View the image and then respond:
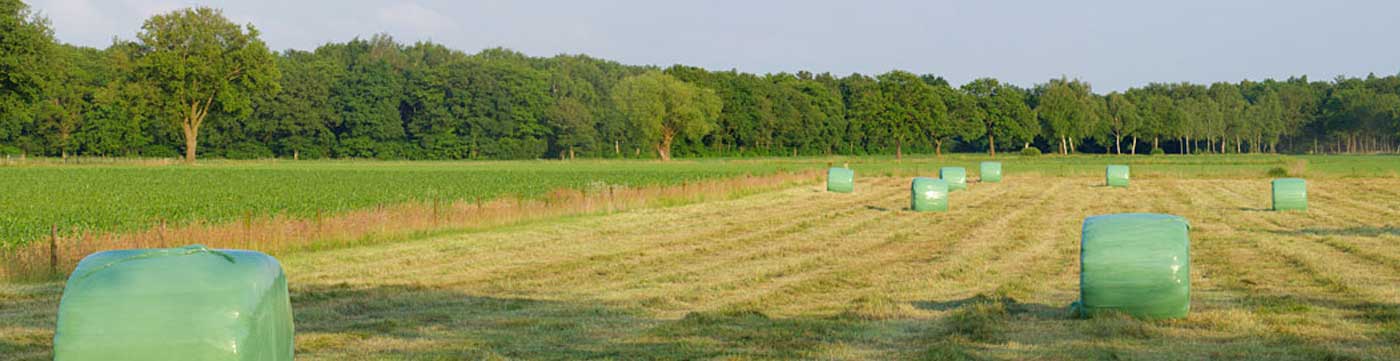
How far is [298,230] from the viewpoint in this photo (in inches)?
805

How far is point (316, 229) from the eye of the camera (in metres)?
20.9

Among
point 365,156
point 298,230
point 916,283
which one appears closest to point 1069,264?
point 916,283

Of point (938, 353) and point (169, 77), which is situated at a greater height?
point (169, 77)

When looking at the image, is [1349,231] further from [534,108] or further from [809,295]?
[534,108]

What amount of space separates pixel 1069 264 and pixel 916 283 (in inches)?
137

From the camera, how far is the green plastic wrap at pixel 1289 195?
30547 millimetres

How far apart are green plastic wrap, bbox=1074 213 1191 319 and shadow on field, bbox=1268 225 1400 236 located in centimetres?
1302

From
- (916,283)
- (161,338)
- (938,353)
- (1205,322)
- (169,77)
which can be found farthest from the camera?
(169,77)

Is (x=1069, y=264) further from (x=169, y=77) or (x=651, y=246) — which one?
(x=169, y=77)

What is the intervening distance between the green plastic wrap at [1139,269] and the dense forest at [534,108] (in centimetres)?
6163

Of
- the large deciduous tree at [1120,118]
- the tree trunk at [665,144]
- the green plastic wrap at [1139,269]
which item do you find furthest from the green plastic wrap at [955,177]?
the large deciduous tree at [1120,118]

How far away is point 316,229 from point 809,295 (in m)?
10.4

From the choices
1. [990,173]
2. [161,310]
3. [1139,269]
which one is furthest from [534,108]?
[161,310]

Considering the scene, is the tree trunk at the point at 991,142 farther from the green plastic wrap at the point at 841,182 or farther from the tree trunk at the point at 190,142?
the green plastic wrap at the point at 841,182
